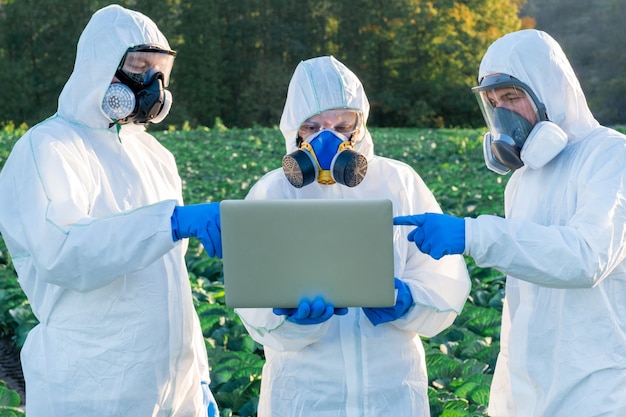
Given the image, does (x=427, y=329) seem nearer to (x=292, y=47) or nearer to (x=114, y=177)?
(x=114, y=177)

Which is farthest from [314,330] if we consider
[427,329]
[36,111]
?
[36,111]

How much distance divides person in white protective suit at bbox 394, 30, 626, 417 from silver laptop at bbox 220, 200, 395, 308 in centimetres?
25

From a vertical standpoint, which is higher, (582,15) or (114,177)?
(114,177)

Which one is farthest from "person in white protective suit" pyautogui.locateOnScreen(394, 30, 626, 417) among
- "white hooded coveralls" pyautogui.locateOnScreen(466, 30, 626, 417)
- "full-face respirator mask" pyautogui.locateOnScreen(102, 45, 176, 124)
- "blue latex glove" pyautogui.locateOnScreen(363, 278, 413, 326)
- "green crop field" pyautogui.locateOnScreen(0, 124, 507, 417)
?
"green crop field" pyautogui.locateOnScreen(0, 124, 507, 417)

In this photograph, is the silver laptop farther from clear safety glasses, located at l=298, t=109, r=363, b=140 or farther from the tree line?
the tree line

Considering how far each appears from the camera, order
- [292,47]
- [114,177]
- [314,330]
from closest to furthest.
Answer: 1. [314,330]
2. [114,177]
3. [292,47]

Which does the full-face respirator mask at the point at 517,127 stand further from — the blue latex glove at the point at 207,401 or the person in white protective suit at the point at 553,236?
the blue latex glove at the point at 207,401

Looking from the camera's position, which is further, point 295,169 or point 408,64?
point 408,64

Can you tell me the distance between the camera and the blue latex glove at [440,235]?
120 inches

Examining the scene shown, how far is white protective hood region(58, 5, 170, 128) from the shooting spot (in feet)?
11.0

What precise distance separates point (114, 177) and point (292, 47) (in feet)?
160

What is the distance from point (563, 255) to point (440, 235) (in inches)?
16.2

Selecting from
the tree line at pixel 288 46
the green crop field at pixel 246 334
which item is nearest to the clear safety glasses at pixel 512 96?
the green crop field at pixel 246 334

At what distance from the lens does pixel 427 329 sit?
11.1 ft
